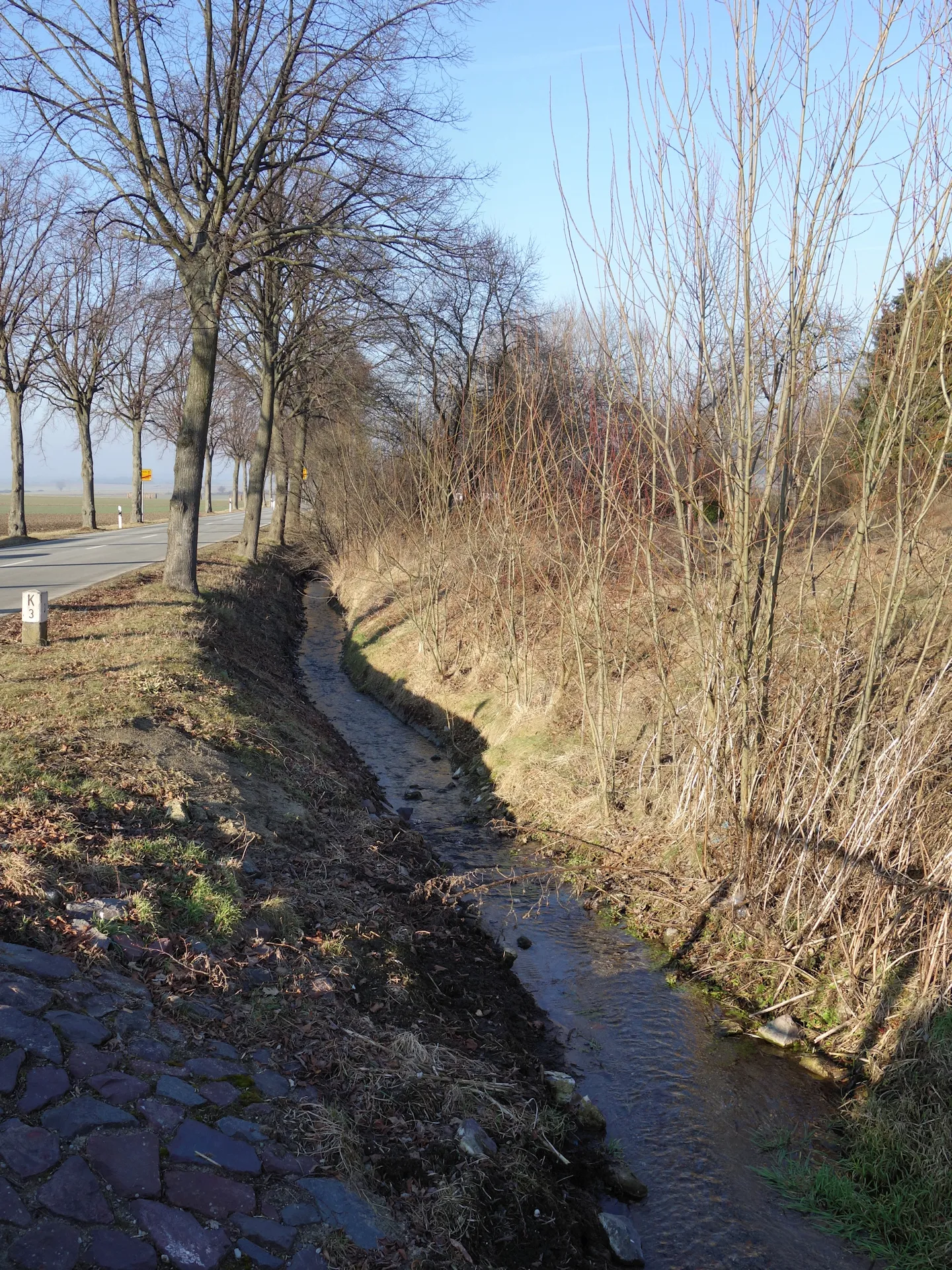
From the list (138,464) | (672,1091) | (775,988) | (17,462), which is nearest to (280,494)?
(17,462)

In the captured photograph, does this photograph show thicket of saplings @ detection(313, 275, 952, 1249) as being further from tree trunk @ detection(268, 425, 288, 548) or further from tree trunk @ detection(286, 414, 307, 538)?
tree trunk @ detection(268, 425, 288, 548)

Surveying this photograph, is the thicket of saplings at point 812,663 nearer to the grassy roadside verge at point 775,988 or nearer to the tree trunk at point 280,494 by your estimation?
the grassy roadside verge at point 775,988

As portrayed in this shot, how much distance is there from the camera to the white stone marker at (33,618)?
8789 mm

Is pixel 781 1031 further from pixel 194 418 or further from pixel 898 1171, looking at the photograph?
pixel 194 418

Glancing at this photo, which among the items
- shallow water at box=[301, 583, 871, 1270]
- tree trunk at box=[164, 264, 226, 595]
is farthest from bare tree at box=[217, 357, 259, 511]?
shallow water at box=[301, 583, 871, 1270]

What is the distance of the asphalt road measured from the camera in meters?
14.1

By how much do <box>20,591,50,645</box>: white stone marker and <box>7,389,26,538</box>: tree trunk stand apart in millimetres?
19016

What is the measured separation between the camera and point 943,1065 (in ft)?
14.0

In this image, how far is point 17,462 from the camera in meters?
26.8

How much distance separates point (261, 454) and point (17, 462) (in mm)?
11109

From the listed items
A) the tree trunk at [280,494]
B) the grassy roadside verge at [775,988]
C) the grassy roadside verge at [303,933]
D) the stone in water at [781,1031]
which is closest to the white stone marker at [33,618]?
the grassy roadside verge at [303,933]

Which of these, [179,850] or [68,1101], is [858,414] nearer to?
[179,850]

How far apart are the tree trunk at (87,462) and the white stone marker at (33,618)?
24.4 metres

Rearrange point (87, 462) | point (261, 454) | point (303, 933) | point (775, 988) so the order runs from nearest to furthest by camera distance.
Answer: point (303, 933), point (775, 988), point (261, 454), point (87, 462)
